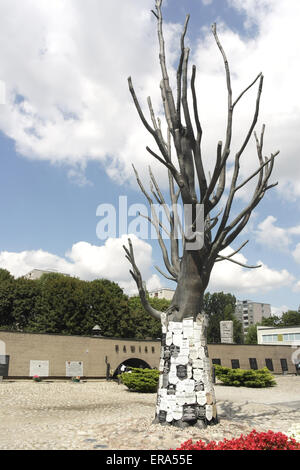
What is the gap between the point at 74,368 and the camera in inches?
992

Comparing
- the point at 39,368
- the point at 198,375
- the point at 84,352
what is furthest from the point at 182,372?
the point at 84,352

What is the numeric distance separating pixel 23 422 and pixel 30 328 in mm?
29586

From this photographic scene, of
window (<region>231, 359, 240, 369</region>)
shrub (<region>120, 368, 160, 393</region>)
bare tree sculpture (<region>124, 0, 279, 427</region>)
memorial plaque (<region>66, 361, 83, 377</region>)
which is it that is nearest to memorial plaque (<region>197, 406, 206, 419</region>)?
bare tree sculpture (<region>124, 0, 279, 427</region>)

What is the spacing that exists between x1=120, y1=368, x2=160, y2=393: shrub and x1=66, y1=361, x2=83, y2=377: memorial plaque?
691 cm

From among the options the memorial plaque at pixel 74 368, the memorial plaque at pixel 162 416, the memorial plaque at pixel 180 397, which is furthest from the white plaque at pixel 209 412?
the memorial plaque at pixel 74 368

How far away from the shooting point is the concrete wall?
23.1 m

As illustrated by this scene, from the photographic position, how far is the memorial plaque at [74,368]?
24.9 meters

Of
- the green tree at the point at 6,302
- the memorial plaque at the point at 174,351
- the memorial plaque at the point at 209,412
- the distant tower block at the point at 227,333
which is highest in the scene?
the green tree at the point at 6,302

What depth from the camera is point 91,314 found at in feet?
124

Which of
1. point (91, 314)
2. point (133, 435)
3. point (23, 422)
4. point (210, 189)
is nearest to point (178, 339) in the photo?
point (133, 435)

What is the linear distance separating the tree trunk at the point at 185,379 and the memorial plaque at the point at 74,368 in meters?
17.5

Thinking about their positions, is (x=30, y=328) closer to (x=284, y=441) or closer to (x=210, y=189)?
(x=210, y=189)

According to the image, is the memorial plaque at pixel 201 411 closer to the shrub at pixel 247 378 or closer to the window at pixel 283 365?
the shrub at pixel 247 378

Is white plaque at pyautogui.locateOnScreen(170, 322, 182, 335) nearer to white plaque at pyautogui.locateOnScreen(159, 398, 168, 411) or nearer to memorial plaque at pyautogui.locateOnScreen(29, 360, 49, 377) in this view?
white plaque at pyautogui.locateOnScreen(159, 398, 168, 411)
